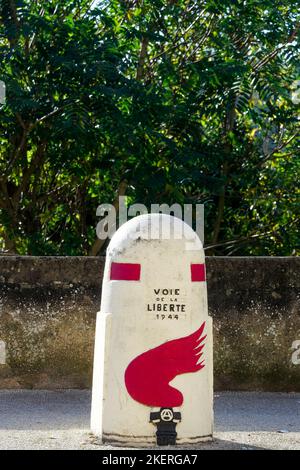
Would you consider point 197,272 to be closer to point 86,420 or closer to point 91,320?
point 86,420

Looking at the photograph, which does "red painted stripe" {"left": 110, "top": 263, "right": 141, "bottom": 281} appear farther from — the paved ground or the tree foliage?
the tree foliage

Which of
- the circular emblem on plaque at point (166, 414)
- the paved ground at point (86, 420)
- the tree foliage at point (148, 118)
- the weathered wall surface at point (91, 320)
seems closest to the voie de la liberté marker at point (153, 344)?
the circular emblem on plaque at point (166, 414)

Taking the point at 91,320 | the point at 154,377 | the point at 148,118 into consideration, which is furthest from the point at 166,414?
the point at 148,118

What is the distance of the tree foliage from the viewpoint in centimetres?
970

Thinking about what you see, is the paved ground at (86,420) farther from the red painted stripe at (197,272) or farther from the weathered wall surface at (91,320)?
the red painted stripe at (197,272)

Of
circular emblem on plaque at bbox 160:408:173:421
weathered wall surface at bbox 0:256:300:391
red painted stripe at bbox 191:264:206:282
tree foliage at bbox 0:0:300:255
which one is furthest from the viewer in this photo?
tree foliage at bbox 0:0:300:255

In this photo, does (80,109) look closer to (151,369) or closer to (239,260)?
(239,260)

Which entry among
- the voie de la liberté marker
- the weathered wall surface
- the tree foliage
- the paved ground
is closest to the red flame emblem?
the voie de la liberté marker

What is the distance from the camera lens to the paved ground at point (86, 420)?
19.5 ft

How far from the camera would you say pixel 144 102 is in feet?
32.7

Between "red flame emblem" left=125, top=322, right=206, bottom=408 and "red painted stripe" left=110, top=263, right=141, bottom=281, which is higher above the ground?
"red painted stripe" left=110, top=263, right=141, bottom=281

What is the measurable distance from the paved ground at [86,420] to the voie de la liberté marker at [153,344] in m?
0.22

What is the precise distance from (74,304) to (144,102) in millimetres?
2855
